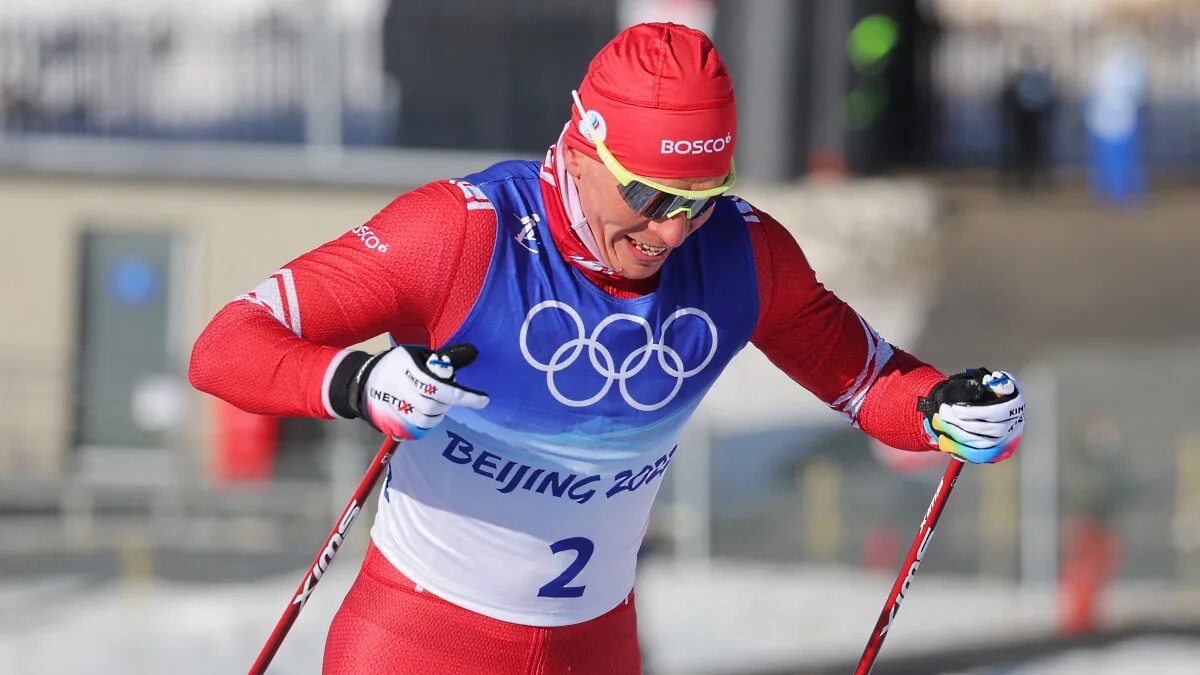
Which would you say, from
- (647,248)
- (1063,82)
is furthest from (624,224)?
(1063,82)

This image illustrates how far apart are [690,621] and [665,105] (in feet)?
21.5

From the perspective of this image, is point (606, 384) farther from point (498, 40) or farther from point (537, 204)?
point (498, 40)

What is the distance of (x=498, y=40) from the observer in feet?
49.3

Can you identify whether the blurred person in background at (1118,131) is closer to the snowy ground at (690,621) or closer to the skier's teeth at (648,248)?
the snowy ground at (690,621)

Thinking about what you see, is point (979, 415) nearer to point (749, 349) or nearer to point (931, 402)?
point (931, 402)

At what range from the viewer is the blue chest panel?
11.2ft

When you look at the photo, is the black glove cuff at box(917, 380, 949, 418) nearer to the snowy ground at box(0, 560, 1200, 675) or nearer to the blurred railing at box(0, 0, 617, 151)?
the snowy ground at box(0, 560, 1200, 675)

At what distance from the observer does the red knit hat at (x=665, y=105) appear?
3.30 meters

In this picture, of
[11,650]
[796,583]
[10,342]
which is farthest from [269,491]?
[10,342]

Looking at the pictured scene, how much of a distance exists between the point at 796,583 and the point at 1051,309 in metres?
7.09

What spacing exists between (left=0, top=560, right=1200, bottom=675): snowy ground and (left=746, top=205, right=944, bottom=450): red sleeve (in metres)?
4.27

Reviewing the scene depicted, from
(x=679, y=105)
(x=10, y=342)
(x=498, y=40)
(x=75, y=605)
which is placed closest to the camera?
(x=679, y=105)

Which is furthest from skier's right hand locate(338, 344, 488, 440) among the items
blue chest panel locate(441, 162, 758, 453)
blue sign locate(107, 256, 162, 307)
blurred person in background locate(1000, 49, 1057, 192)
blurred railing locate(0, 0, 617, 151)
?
blurred person in background locate(1000, 49, 1057, 192)

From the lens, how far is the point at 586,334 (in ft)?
11.3
